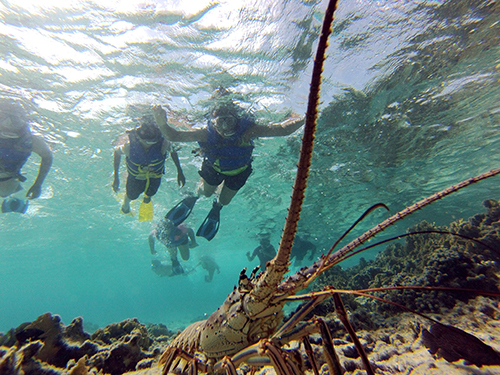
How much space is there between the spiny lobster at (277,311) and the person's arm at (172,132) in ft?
15.1

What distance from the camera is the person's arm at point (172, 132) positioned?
537 centimetres

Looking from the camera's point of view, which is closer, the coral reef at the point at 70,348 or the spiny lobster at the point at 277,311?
the spiny lobster at the point at 277,311

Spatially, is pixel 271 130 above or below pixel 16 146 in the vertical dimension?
above

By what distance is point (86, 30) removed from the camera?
6266mm

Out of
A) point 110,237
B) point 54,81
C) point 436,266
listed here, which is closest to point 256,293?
point 436,266

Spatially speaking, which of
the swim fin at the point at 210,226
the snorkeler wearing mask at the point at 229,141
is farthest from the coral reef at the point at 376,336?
the snorkeler wearing mask at the point at 229,141

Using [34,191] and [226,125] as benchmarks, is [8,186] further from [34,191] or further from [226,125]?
[226,125]

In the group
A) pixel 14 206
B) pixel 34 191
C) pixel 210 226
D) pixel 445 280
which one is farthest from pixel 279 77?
pixel 14 206

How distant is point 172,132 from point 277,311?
16.8 feet

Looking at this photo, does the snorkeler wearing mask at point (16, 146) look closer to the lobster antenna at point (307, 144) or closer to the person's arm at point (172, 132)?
the person's arm at point (172, 132)

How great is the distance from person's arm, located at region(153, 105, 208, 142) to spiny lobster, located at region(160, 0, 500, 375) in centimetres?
461

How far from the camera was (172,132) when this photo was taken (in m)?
5.76

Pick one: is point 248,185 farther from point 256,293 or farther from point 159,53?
point 256,293

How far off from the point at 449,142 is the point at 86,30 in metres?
14.8
